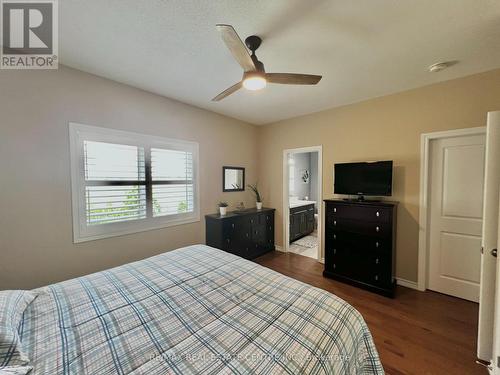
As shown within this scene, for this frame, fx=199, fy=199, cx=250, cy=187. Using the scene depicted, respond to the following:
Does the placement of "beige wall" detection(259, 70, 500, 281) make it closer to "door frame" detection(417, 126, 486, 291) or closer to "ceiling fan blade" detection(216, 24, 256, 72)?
"door frame" detection(417, 126, 486, 291)

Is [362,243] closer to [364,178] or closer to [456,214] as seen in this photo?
[364,178]

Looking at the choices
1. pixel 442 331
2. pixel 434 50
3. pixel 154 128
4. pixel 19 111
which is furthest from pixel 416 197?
pixel 19 111

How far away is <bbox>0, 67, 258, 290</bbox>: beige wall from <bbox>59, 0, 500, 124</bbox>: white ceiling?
0.86 feet

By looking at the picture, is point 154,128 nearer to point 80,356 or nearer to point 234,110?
point 234,110

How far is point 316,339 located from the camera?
985 millimetres

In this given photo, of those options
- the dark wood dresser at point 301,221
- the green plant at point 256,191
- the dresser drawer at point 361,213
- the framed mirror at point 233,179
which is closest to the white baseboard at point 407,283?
the dresser drawer at point 361,213

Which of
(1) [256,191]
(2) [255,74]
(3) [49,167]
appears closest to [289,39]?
(2) [255,74]

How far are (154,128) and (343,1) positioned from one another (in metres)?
2.52

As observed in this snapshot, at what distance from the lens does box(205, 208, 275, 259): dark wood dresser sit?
3.27m

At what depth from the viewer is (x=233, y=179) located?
3.95m

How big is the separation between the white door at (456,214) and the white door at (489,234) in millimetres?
1069

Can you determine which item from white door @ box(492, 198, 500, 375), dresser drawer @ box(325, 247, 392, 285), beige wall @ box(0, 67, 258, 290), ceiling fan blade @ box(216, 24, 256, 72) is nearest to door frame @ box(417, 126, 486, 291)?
dresser drawer @ box(325, 247, 392, 285)

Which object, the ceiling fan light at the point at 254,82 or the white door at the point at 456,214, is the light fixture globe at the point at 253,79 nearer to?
the ceiling fan light at the point at 254,82

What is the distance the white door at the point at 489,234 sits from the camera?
1.56m
